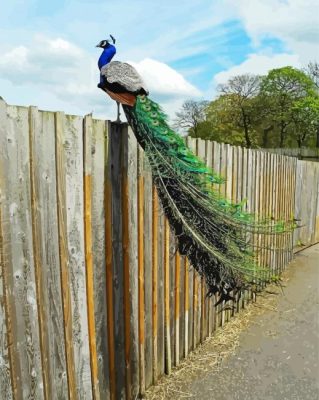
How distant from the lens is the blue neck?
109 inches

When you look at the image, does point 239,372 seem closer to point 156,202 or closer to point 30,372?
point 156,202

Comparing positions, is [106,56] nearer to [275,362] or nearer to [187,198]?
[187,198]

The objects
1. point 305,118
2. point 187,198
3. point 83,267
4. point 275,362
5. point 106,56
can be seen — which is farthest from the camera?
point 305,118

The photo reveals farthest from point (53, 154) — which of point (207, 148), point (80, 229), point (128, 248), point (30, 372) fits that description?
point (207, 148)

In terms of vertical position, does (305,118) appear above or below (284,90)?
below

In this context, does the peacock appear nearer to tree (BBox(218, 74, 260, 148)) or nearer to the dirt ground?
the dirt ground

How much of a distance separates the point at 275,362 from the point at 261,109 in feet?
83.8

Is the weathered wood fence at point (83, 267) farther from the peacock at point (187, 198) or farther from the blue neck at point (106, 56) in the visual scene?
the blue neck at point (106, 56)

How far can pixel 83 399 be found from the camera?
98.3 inches

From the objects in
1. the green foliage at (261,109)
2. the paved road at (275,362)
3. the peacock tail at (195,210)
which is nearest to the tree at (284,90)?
the green foliage at (261,109)

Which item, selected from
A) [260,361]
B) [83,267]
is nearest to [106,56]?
[83,267]

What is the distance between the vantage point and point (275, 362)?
362 centimetres

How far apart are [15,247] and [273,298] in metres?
4.16

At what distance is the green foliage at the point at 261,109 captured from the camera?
2673 cm
